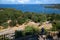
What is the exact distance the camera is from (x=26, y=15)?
9773mm

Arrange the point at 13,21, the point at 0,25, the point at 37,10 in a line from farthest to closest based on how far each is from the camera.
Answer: the point at 37,10, the point at 13,21, the point at 0,25

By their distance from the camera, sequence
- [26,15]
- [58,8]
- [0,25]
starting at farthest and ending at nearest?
[58,8], [26,15], [0,25]

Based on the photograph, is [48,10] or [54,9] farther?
[48,10]

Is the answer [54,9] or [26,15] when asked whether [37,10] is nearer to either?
[54,9]

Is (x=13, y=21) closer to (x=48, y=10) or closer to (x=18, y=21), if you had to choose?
(x=18, y=21)

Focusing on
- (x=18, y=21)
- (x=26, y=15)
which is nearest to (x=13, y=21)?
(x=18, y=21)

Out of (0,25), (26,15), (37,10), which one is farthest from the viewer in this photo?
(37,10)

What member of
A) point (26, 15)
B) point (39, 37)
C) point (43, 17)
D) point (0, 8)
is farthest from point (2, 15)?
point (39, 37)

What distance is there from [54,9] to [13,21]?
10.0ft

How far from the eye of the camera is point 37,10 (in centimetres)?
1150

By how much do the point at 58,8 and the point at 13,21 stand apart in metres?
2.81

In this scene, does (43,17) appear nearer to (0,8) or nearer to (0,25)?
(0,25)

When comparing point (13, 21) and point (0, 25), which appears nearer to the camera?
point (0, 25)


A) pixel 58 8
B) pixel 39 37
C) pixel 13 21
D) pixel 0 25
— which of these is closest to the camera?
pixel 39 37
